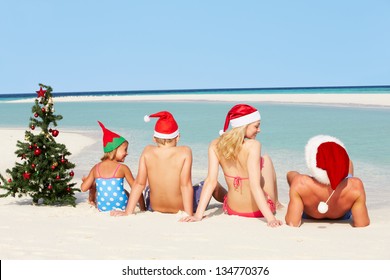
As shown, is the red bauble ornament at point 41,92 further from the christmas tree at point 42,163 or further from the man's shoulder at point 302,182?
the man's shoulder at point 302,182

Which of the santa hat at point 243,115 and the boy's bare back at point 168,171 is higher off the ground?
the santa hat at point 243,115

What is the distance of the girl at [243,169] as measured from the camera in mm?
6305

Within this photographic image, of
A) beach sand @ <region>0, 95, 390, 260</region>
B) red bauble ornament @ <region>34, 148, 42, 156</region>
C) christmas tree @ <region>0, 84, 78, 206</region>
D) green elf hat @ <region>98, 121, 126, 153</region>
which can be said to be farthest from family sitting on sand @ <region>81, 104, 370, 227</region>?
red bauble ornament @ <region>34, 148, 42, 156</region>

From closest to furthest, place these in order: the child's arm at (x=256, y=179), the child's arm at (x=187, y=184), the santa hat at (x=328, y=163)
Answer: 1. the santa hat at (x=328, y=163)
2. the child's arm at (x=256, y=179)
3. the child's arm at (x=187, y=184)

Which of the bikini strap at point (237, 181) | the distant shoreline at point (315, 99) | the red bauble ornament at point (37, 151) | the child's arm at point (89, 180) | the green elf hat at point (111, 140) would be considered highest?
the green elf hat at point (111, 140)

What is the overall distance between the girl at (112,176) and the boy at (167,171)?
279mm

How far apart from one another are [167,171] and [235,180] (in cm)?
77

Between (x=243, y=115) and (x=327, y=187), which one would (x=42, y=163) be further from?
(x=327, y=187)

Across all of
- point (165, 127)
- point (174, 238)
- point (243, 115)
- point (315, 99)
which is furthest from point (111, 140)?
point (315, 99)

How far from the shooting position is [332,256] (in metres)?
5.12

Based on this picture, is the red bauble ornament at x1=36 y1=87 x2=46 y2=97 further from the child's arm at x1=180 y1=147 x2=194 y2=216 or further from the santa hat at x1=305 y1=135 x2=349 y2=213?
the santa hat at x1=305 y1=135 x2=349 y2=213

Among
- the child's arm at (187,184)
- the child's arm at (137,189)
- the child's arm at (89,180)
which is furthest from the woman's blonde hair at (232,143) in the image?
the child's arm at (89,180)

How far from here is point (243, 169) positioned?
6531mm

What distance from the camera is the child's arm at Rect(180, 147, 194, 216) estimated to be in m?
6.67
